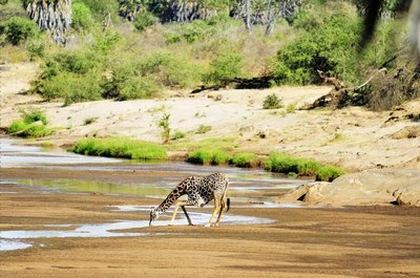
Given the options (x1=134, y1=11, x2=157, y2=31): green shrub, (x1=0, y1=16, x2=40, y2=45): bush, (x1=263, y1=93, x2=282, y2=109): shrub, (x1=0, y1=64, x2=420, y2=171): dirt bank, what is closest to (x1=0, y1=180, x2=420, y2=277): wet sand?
(x1=0, y1=64, x2=420, y2=171): dirt bank

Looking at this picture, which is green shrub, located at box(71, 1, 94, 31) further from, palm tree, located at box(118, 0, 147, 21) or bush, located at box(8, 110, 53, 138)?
bush, located at box(8, 110, 53, 138)

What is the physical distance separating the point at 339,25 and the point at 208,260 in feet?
138

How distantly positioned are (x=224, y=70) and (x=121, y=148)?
1918 cm

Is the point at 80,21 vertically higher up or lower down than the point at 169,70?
higher up

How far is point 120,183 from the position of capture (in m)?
30.8

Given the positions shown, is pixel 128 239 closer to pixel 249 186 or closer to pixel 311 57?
pixel 249 186

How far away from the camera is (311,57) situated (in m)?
56.9

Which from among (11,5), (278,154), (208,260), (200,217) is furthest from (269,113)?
(11,5)

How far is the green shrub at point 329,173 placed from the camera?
32266 mm

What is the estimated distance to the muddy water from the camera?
18.0 metres

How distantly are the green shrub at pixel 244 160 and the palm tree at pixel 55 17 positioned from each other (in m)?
48.8

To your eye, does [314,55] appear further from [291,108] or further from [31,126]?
[31,126]

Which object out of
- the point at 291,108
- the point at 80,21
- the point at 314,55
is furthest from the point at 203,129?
the point at 80,21

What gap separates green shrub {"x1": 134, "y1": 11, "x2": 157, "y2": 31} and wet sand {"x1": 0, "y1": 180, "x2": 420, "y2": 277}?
330ft
